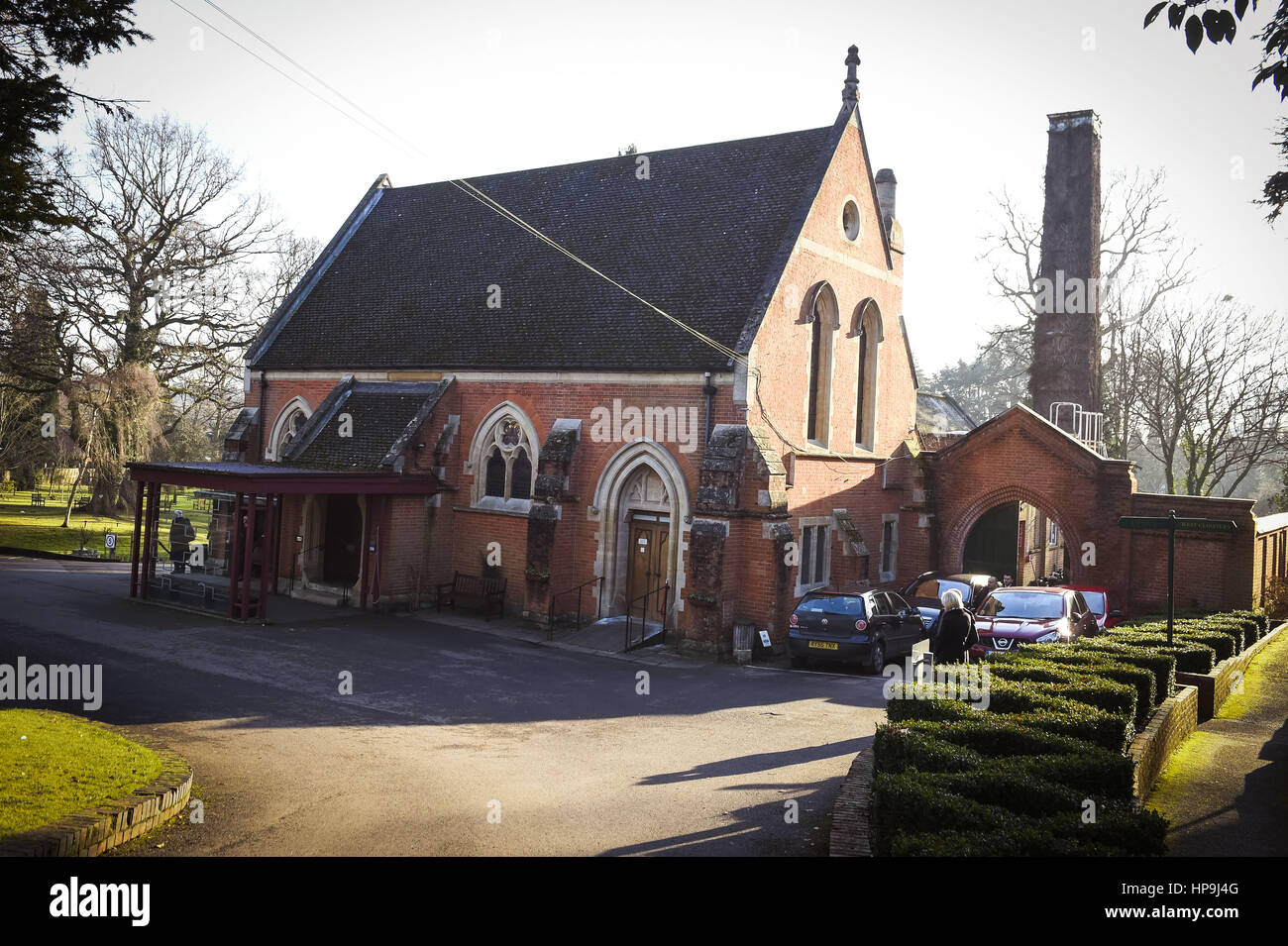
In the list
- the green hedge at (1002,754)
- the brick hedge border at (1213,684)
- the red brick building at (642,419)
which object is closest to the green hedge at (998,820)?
the green hedge at (1002,754)

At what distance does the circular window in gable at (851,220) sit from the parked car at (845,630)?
31.8 ft

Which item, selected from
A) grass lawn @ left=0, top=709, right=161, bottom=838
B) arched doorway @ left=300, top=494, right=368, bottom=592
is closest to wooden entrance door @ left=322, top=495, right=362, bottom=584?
arched doorway @ left=300, top=494, right=368, bottom=592

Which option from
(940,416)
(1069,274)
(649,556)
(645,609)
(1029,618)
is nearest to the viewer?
(1029,618)

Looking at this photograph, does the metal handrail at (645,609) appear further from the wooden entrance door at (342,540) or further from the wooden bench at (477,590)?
the wooden entrance door at (342,540)

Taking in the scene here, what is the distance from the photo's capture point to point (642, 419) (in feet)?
67.4

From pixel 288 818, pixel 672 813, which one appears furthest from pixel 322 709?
pixel 672 813

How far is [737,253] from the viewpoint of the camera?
21.5m

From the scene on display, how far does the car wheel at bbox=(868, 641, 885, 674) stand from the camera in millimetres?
17484

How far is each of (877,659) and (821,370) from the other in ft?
25.9

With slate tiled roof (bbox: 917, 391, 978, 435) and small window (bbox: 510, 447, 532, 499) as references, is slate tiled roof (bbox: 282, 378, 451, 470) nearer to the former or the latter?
small window (bbox: 510, 447, 532, 499)

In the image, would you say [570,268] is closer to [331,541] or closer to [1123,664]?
[331,541]

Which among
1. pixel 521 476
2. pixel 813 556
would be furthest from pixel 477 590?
pixel 813 556

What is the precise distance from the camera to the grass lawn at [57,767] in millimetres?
7732

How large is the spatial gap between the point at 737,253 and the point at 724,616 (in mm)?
8387
